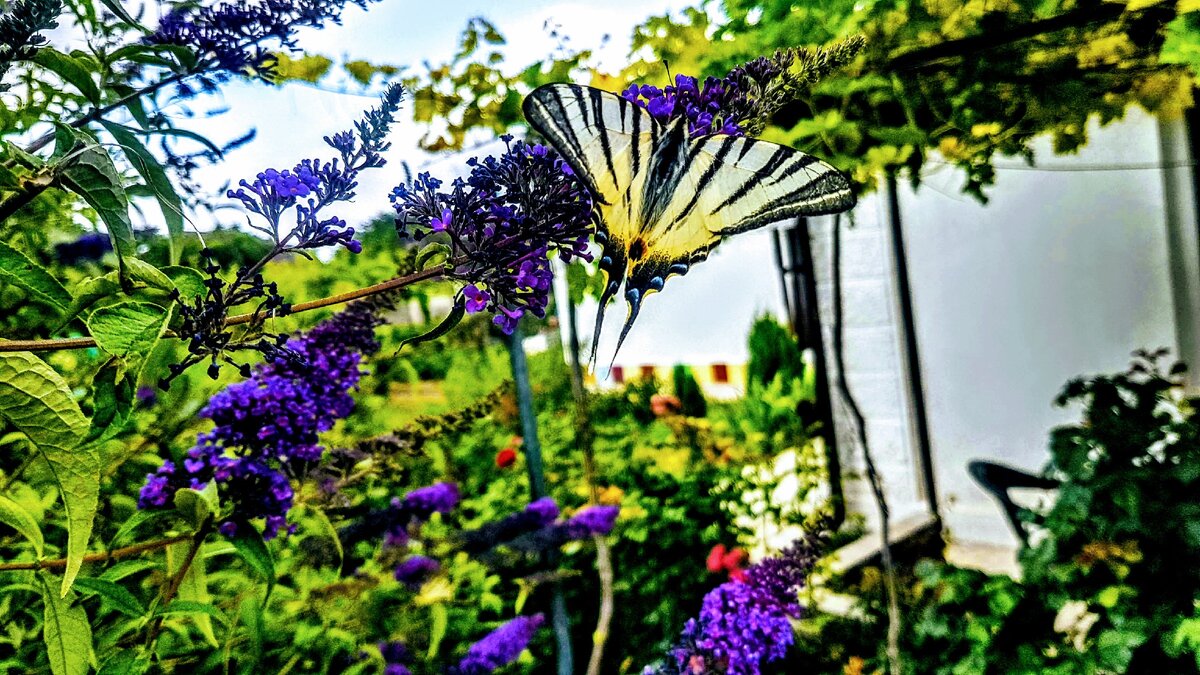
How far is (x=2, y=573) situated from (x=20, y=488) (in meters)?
0.18

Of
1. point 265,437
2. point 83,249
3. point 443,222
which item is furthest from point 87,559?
point 83,249

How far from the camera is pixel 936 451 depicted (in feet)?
11.0

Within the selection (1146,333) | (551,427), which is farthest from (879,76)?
(1146,333)

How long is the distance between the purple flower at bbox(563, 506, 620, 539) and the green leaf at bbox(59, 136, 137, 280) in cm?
136

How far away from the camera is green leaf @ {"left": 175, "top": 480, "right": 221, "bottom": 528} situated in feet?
2.03

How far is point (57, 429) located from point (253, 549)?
11.4 inches

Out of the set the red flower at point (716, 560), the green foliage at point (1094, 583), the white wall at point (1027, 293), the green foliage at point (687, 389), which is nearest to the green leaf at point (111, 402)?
the green foliage at point (1094, 583)

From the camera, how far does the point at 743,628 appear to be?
1.13 meters

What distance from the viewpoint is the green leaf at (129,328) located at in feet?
1.21

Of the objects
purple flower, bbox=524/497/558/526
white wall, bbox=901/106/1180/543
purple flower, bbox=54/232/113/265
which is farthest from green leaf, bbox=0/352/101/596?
white wall, bbox=901/106/1180/543

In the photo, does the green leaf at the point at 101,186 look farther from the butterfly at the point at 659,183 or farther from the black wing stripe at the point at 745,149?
the black wing stripe at the point at 745,149

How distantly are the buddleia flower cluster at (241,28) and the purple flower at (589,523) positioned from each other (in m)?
1.30

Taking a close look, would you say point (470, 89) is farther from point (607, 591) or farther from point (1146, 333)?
point (1146, 333)

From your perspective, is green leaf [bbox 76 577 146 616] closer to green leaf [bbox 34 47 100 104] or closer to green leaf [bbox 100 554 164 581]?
green leaf [bbox 100 554 164 581]
